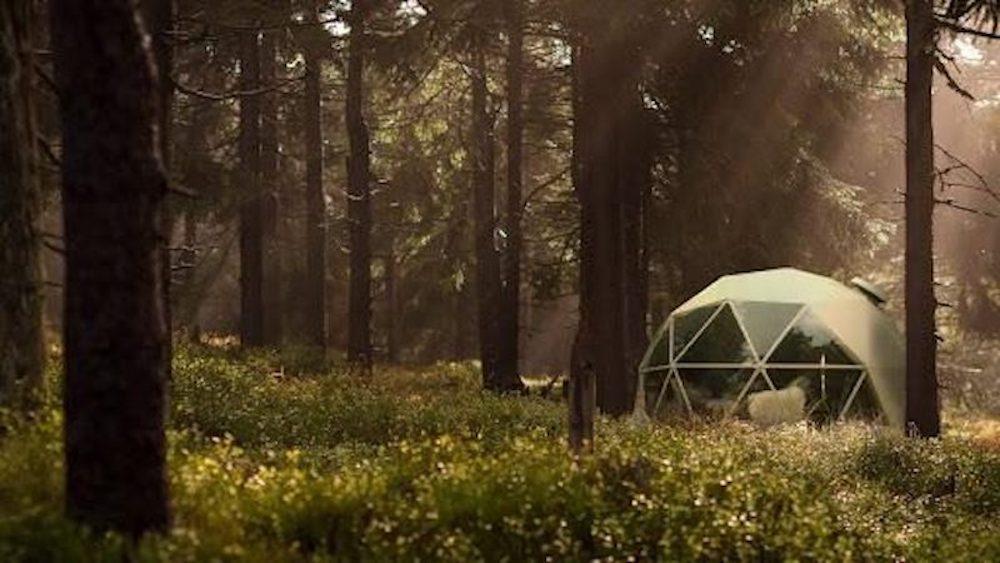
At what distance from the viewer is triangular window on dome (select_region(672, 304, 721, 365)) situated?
19891mm

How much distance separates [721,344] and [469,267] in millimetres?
13604

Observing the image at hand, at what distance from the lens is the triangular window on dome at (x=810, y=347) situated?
1888cm

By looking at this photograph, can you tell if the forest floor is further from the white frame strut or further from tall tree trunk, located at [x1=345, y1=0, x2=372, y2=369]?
tall tree trunk, located at [x1=345, y1=0, x2=372, y2=369]

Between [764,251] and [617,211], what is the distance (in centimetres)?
800

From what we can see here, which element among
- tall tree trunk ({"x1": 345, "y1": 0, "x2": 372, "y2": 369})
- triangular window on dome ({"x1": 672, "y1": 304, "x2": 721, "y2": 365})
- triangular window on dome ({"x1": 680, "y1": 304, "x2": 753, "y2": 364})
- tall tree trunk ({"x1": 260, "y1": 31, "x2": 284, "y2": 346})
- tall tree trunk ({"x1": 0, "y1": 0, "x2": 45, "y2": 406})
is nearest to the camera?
tall tree trunk ({"x1": 0, "y1": 0, "x2": 45, "y2": 406})

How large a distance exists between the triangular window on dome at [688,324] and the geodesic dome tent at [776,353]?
0.02 metres

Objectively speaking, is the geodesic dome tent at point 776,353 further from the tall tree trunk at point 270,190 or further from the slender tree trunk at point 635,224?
the tall tree trunk at point 270,190

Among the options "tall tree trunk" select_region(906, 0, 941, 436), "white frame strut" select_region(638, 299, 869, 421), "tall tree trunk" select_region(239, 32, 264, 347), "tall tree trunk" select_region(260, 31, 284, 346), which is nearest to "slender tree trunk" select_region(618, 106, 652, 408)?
"white frame strut" select_region(638, 299, 869, 421)

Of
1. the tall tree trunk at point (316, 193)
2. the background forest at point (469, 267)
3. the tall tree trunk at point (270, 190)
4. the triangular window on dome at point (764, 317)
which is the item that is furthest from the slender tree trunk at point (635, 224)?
the tall tree trunk at point (316, 193)

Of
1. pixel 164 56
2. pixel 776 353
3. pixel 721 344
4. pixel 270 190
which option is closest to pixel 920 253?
pixel 776 353

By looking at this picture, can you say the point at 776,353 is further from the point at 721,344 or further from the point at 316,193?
the point at 316,193

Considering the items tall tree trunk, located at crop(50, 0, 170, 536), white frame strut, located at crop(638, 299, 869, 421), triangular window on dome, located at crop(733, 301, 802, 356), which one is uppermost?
tall tree trunk, located at crop(50, 0, 170, 536)

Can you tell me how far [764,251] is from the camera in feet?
79.1

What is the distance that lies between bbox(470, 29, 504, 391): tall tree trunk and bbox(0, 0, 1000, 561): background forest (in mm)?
97
